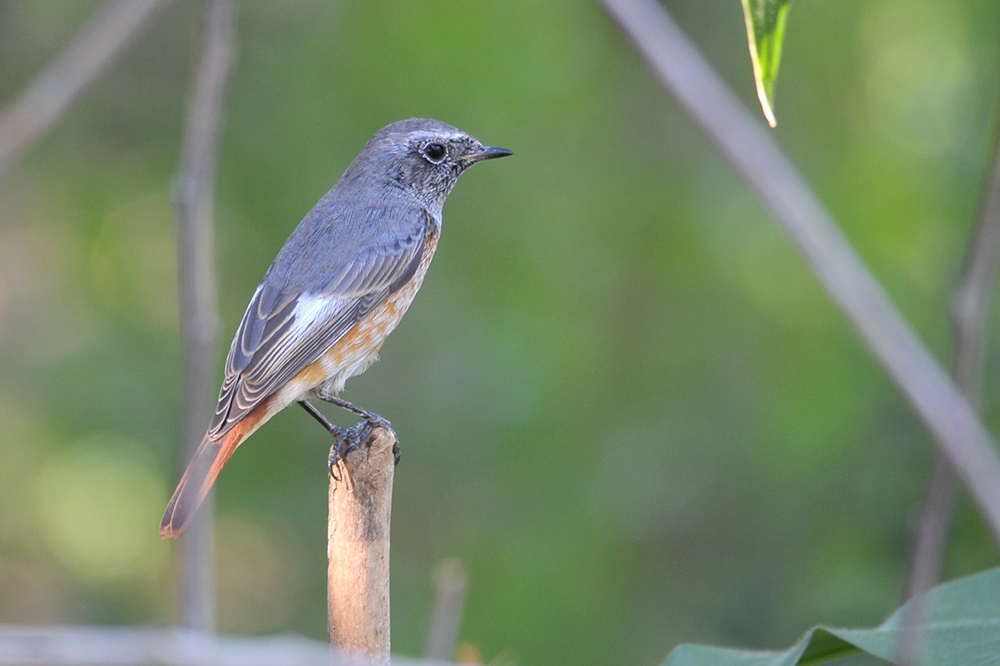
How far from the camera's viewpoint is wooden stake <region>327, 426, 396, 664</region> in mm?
2041

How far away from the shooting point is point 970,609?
72.7 inches

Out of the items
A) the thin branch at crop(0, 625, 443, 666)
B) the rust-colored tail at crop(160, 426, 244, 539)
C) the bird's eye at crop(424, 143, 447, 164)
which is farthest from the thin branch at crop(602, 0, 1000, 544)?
the bird's eye at crop(424, 143, 447, 164)

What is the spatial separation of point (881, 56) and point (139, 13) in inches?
244

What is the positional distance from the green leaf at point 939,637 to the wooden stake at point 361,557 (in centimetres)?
61

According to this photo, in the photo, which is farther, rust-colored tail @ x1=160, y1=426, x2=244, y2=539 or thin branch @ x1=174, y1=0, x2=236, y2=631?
rust-colored tail @ x1=160, y1=426, x2=244, y2=539

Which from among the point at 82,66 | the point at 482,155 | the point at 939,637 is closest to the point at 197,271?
the point at 82,66

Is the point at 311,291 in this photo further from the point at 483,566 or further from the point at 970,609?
the point at 483,566

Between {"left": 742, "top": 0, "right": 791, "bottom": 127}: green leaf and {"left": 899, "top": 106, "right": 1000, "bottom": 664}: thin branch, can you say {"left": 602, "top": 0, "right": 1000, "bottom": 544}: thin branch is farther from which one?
{"left": 742, "top": 0, "right": 791, "bottom": 127}: green leaf

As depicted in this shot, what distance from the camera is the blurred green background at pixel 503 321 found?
5660mm

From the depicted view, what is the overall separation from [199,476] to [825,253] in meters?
1.92

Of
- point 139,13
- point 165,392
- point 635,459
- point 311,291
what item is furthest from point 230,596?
point 139,13

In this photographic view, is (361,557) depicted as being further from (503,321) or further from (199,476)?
(503,321)

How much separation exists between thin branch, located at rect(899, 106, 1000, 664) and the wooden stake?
117 cm

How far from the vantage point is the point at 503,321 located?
230 inches
